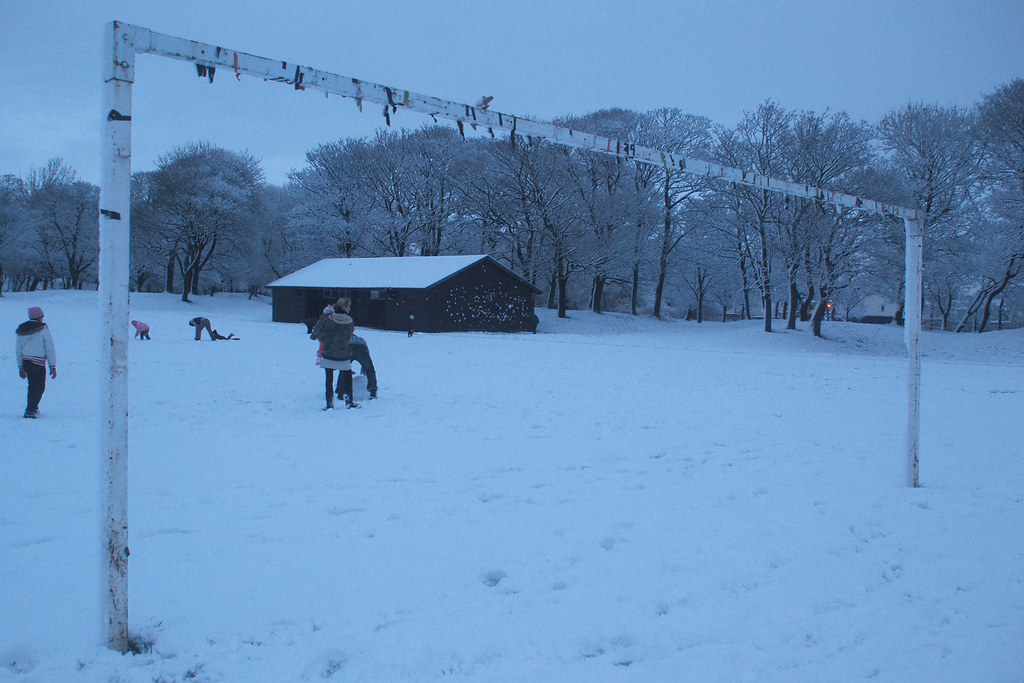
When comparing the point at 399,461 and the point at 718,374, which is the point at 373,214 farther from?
the point at 399,461

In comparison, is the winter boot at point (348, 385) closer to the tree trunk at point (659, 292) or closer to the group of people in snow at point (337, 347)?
the group of people in snow at point (337, 347)

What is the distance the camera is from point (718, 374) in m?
16.6

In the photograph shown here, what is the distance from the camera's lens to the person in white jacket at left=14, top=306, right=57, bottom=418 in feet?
29.8

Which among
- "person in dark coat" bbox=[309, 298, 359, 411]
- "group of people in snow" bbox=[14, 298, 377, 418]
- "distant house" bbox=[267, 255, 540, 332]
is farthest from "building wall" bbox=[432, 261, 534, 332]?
"person in dark coat" bbox=[309, 298, 359, 411]

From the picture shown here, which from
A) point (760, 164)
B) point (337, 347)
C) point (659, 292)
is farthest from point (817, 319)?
point (337, 347)

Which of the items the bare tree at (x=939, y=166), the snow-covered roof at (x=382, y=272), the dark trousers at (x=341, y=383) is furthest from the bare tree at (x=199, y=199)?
the bare tree at (x=939, y=166)

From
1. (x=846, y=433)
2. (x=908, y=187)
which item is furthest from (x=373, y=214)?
(x=846, y=433)

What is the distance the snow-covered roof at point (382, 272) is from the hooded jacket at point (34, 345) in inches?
848

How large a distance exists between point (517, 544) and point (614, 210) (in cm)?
3740

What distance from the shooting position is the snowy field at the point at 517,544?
3463mm

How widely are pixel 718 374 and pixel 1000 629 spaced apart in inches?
515

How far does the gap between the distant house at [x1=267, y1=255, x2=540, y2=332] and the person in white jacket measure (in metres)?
19.8

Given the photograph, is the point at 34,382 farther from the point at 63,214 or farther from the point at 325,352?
the point at 63,214

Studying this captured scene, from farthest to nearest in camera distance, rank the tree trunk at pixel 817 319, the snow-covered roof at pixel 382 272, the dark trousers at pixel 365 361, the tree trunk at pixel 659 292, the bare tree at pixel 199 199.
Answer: the bare tree at pixel 199 199 → the tree trunk at pixel 659 292 → the tree trunk at pixel 817 319 → the snow-covered roof at pixel 382 272 → the dark trousers at pixel 365 361
